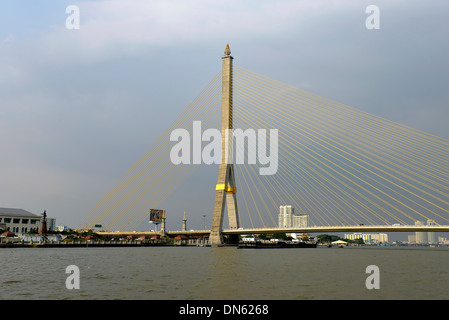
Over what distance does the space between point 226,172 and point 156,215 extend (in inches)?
3019

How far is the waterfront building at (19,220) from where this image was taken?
10729 centimetres

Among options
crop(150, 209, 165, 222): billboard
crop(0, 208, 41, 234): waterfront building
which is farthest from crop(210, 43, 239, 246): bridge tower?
crop(150, 209, 165, 222): billboard

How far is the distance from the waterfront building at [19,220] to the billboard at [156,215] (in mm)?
40902

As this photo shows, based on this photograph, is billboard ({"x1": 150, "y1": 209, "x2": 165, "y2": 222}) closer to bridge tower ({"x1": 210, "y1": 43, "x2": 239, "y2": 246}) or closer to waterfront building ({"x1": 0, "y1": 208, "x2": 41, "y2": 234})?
waterfront building ({"x1": 0, "y1": 208, "x2": 41, "y2": 234})

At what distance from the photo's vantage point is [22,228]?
111125mm

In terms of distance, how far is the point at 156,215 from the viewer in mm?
147125

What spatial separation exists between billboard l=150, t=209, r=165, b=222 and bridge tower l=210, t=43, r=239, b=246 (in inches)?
2635

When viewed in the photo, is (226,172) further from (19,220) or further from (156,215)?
(156,215)

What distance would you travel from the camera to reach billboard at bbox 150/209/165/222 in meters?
146

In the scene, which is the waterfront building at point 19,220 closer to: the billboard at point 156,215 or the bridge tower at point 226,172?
the billboard at point 156,215

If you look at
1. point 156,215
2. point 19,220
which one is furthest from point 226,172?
point 156,215
